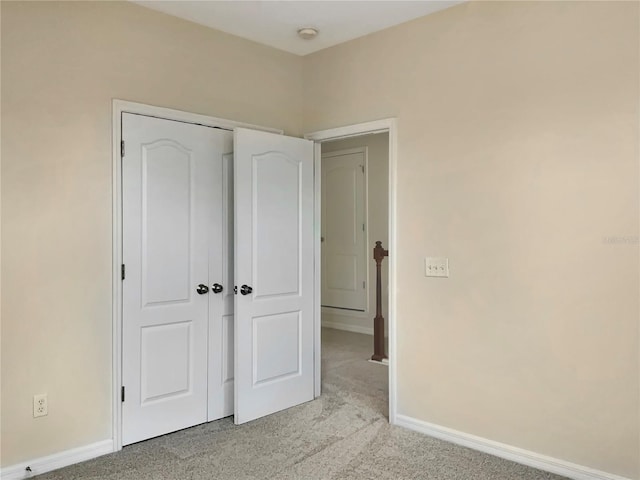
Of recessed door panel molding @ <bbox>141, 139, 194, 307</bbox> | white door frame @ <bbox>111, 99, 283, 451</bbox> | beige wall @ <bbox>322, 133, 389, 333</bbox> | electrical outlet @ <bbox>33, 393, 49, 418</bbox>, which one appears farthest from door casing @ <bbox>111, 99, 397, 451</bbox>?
beige wall @ <bbox>322, 133, 389, 333</bbox>

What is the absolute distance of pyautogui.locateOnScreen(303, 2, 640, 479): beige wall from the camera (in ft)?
8.21

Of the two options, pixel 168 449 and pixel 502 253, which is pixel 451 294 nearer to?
pixel 502 253

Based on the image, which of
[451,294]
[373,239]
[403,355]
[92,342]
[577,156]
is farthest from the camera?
[373,239]

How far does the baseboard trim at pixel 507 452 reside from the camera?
2.61 metres

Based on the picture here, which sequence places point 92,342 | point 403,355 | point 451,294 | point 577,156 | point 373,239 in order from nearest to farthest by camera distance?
point 577,156 → point 92,342 → point 451,294 → point 403,355 → point 373,239

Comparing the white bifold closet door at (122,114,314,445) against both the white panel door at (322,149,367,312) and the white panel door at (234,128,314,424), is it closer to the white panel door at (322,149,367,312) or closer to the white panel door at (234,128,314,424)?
the white panel door at (234,128,314,424)

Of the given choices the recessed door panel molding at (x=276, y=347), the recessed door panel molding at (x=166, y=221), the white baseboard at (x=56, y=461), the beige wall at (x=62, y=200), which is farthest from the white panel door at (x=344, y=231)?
the white baseboard at (x=56, y=461)

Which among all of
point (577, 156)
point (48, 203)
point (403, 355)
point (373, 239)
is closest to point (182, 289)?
point (48, 203)

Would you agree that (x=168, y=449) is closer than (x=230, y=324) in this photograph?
Yes

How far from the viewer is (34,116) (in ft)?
8.71

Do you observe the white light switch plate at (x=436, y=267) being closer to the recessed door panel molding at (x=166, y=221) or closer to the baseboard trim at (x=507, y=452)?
the baseboard trim at (x=507, y=452)

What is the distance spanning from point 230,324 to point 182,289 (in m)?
0.47

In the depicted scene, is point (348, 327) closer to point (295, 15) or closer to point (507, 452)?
point (507, 452)

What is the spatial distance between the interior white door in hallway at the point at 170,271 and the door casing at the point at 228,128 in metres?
0.04
